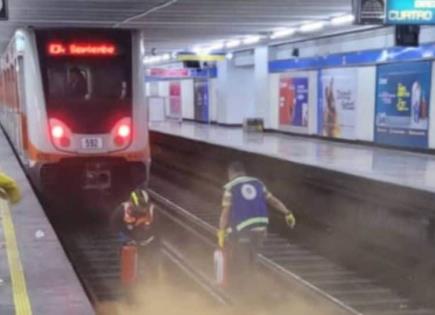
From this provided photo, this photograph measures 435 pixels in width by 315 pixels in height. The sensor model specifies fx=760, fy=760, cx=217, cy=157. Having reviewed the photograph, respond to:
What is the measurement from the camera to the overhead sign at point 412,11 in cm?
1190

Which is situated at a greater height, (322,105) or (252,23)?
(252,23)

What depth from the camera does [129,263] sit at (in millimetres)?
8781

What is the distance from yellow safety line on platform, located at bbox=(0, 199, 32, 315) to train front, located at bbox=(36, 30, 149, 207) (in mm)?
2144

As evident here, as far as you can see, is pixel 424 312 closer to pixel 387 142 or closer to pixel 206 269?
pixel 206 269

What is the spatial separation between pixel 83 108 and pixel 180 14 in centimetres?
865

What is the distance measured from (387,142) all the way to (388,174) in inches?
332

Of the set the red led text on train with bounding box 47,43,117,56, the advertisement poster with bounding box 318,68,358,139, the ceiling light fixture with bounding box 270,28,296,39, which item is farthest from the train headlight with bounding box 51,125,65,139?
the advertisement poster with bounding box 318,68,358,139

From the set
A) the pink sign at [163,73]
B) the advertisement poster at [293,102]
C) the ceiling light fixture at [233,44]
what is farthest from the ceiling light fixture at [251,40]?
the pink sign at [163,73]

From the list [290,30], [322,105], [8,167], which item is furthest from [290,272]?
[322,105]

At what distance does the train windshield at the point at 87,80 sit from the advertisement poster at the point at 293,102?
16.8 metres

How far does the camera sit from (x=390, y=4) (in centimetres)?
1191

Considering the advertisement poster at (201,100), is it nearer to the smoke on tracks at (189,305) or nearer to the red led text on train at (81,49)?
the red led text on train at (81,49)

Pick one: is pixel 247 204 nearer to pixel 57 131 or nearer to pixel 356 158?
pixel 57 131

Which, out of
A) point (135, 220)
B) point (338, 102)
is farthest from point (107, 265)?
point (338, 102)
